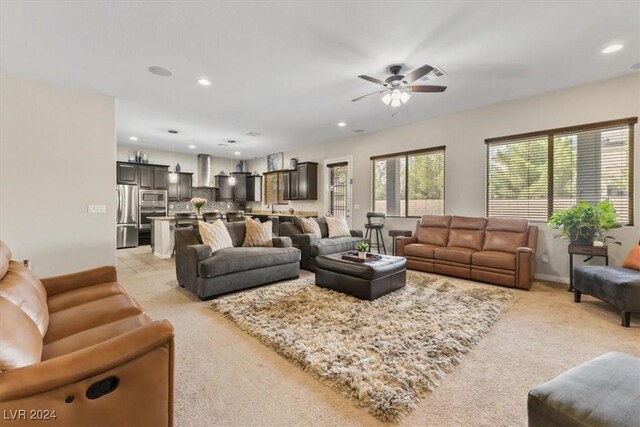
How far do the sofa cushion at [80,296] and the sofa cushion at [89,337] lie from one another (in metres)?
0.59

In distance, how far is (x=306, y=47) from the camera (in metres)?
3.06

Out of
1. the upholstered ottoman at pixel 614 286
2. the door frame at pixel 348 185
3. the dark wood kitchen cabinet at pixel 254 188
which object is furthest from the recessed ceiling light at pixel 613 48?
the dark wood kitchen cabinet at pixel 254 188

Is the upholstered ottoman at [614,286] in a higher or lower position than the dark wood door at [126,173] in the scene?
lower

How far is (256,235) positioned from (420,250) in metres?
2.71

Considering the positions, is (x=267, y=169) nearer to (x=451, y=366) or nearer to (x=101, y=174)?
(x=101, y=174)

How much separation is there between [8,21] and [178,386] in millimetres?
3521

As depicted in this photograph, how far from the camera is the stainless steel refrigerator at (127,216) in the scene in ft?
24.1

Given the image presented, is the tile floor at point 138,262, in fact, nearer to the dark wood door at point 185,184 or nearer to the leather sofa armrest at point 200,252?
the leather sofa armrest at point 200,252

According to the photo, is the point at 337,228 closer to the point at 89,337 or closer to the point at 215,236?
the point at 215,236

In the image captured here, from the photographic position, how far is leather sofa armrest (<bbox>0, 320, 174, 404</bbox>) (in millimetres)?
954

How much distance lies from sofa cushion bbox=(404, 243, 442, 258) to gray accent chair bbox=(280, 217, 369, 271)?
1038 millimetres

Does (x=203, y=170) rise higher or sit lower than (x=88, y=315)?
higher

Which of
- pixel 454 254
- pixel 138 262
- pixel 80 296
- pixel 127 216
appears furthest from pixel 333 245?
pixel 127 216

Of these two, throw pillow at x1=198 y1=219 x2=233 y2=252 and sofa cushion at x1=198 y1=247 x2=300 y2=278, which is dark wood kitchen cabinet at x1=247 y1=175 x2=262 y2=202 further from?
sofa cushion at x1=198 y1=247 x2=300 y2=278
